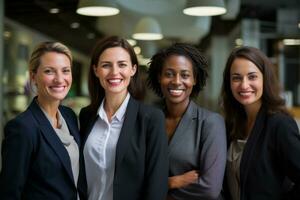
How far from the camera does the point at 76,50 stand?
27.3ft

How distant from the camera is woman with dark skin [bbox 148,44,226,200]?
2529 mm

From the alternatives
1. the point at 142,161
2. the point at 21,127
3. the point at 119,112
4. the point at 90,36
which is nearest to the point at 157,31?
the point at 90,36

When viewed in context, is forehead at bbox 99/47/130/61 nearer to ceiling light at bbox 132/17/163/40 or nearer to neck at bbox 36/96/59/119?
neck at bbox 36/96/59/119

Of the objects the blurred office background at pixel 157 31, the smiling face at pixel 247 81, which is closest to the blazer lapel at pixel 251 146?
the smiling face at pixel 247 81

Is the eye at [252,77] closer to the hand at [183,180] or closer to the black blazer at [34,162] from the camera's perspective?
the hand at [183,180]

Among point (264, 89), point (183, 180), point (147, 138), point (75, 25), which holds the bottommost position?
point (183, 180)

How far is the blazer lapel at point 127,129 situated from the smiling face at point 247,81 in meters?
0.61

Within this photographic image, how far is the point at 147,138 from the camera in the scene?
7.96 ft

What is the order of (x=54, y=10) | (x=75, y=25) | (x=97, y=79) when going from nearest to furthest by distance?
1. (x=97, y=79)
2. (x=54, y=10)
3. (x=75, y=25)

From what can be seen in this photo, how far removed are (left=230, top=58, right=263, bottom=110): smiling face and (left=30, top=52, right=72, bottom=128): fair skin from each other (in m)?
0.98

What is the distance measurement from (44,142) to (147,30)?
5.09 m

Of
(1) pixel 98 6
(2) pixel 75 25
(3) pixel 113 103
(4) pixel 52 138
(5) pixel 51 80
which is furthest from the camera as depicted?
(2) pixel 75 25

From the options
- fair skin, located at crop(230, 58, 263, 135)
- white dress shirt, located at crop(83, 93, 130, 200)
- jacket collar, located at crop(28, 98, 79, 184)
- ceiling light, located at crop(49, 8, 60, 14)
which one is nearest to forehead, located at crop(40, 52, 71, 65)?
jacket collar, located at crop(28, 98, 79, 184)

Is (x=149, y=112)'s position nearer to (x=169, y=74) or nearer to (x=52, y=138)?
(x=169, y=74)
